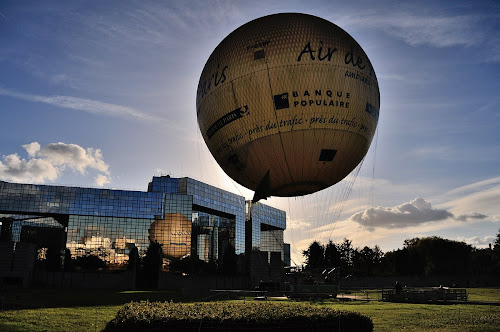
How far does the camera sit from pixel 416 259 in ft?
377

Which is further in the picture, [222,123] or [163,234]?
[163,234]

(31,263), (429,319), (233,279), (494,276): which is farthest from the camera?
(494,276)

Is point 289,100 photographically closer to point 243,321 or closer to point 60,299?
point 243,321

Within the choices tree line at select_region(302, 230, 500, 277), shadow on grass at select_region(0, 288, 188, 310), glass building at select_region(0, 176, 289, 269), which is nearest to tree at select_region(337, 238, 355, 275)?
tree line at select_region(302, 230, 500, 277)

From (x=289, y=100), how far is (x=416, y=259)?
10922 centimetres

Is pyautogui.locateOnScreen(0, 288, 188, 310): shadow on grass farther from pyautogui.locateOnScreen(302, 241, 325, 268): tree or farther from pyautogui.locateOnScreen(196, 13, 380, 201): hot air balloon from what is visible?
pyautogui.locateOnScreen(302, 241, 325, 268): tree

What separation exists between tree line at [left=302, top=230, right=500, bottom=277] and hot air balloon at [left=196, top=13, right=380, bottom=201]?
83328 millimetres

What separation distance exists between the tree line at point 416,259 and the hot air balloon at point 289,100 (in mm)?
83328

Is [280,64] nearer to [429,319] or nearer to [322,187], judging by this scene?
[322,187]

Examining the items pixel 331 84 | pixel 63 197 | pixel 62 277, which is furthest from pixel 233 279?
pixel 331 84

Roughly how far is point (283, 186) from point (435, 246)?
103 m

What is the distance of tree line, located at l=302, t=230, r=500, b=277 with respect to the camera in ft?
355

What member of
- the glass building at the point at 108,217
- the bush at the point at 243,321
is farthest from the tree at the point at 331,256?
the bush at the point at 243,321

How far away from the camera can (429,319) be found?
21500 mm
